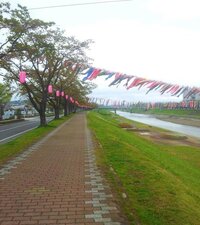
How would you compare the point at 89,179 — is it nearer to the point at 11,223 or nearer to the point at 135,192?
the point at 135,192

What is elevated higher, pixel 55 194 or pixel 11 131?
pixel 55 194

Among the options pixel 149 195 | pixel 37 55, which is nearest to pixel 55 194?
pixel 149 195

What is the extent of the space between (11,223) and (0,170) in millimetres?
4930

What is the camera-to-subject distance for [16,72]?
32.3m

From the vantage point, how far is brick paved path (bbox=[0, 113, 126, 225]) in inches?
236

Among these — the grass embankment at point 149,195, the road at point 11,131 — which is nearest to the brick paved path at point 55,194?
the grass embankment at point 149,195

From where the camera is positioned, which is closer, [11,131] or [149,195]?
[149,195]

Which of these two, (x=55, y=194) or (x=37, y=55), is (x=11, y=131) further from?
(x=55, y=194)

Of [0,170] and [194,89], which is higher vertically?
[194,89]

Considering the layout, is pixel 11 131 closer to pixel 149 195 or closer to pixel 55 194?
pixel 55 194

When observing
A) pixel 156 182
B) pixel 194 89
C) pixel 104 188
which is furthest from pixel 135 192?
pixel 194 89

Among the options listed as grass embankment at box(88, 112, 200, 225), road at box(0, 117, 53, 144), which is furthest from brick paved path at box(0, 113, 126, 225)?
road at box(0, 117, 53, 144)

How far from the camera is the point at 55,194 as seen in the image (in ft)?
24.7

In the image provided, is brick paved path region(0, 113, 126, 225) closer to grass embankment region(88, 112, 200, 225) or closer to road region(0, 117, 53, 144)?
grass embankment region(88, 112, 200, 225)
